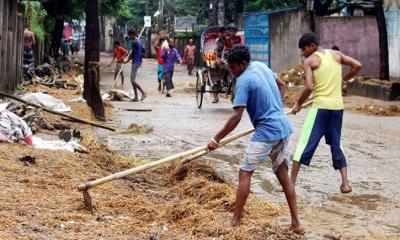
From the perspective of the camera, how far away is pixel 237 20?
36.0 m

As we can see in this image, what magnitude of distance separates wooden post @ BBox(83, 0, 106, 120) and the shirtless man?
7309 millimetres

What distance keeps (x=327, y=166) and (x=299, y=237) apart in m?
3.65

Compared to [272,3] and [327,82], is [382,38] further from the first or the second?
[272,3]

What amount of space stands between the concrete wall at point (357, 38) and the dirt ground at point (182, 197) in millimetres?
13345

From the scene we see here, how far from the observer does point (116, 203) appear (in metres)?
6.57

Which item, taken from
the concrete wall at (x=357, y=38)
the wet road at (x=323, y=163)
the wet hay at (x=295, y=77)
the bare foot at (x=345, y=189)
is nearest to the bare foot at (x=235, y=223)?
the wet road at (x=323, y=163)

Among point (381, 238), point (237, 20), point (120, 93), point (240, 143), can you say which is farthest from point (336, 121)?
point (237, 20)

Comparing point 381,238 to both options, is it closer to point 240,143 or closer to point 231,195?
point 231,195

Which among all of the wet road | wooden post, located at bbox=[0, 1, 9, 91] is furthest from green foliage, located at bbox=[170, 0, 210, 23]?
wooden post, located at bbox=[0, 1, 9, 91]

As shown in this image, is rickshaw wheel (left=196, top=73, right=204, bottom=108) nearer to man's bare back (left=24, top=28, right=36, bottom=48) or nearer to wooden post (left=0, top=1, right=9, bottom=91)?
wooden post (left=0, top=1, right=9, bottom=91)

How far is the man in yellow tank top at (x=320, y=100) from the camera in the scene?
7.46 metres

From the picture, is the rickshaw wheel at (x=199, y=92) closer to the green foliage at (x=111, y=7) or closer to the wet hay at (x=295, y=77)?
the wet hay at (x=295, y=77)

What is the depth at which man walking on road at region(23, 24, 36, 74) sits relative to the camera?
20797 millimetres

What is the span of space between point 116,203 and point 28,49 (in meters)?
15.9
